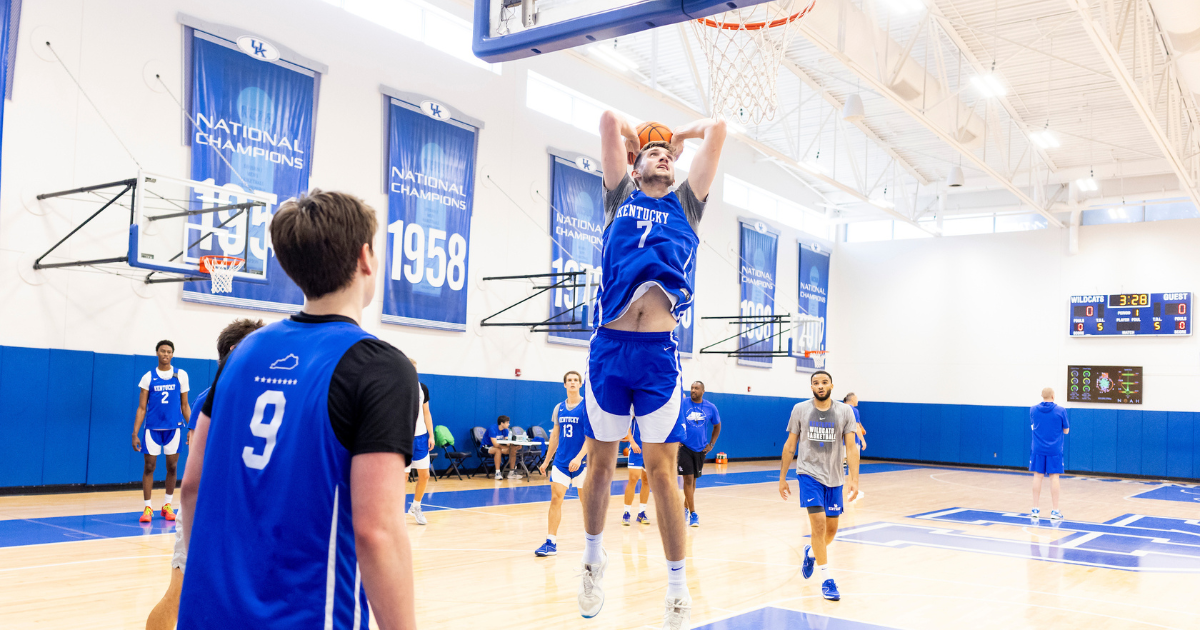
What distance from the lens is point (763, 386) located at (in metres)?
23.7

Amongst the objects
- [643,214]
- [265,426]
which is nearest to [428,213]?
[643,214]

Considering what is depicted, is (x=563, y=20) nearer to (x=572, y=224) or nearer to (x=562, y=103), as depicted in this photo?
(x=572, y=224)

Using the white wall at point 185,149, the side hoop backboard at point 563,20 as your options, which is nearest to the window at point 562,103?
the white wall at point 185,149

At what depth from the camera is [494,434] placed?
15.7m

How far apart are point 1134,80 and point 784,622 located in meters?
10.5

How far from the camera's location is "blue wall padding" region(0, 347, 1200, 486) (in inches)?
402

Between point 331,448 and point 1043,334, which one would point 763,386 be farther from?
point 331,448

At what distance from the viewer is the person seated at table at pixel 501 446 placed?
587 inches

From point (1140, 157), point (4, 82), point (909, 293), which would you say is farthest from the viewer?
point (909, 293)

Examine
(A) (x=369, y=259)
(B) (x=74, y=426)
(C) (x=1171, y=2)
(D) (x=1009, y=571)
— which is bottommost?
(D) (x=1009, y=571)

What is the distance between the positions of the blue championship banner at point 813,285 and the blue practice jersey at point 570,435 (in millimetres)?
17569

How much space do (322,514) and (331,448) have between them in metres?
0.12

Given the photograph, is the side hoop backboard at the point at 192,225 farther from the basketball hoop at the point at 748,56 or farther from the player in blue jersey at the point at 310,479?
the player in blue jersey at the point at 310,479

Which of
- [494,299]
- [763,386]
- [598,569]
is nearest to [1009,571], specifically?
[598,569]
